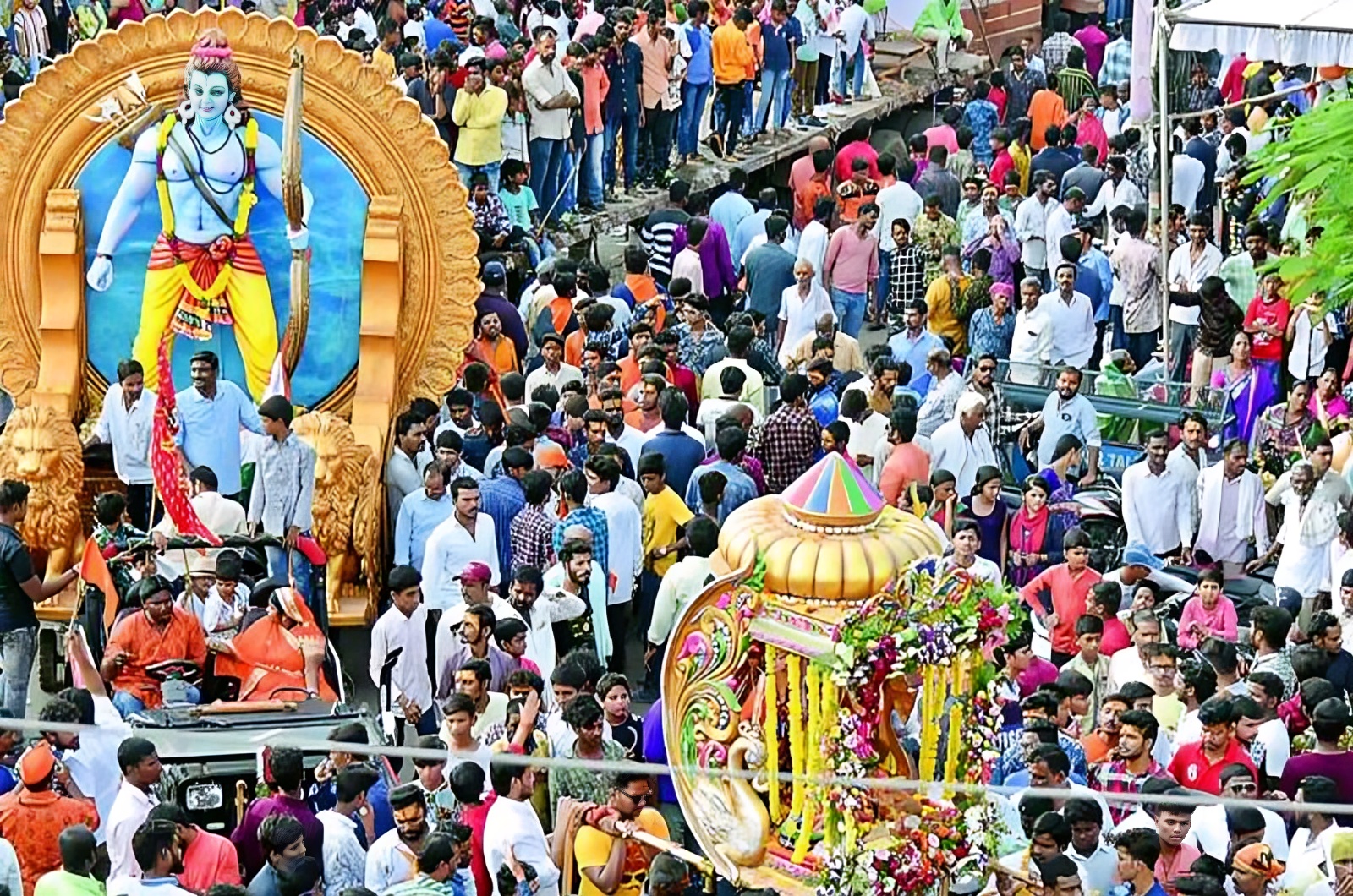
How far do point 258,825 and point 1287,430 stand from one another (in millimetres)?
6918

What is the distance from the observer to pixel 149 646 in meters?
13.9

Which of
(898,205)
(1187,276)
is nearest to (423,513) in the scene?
(1187,276)

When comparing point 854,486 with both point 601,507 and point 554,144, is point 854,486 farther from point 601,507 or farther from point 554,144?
point 554,144

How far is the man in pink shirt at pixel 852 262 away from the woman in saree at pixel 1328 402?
3498 mm

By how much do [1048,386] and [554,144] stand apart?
481cm

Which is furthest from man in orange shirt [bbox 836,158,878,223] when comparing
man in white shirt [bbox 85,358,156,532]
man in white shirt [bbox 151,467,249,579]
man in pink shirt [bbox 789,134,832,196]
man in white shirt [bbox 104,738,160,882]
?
man in white shirt [bbox 104,738,160,882]

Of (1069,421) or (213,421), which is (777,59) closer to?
(1069,421)

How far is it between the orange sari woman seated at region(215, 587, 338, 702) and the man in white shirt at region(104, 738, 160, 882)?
1.49 metres

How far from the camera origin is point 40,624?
16.1 m

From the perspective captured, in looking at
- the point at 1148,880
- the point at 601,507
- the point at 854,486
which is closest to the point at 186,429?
the point at 601,507

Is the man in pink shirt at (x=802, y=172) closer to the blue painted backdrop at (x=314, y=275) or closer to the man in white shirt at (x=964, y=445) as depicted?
the blue painted backdrop at (x=314, y=275)

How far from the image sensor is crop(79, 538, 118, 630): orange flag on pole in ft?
47.8

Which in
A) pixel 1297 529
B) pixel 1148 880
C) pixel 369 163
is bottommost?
pixel 1148 880

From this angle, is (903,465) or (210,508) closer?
(210,508)
